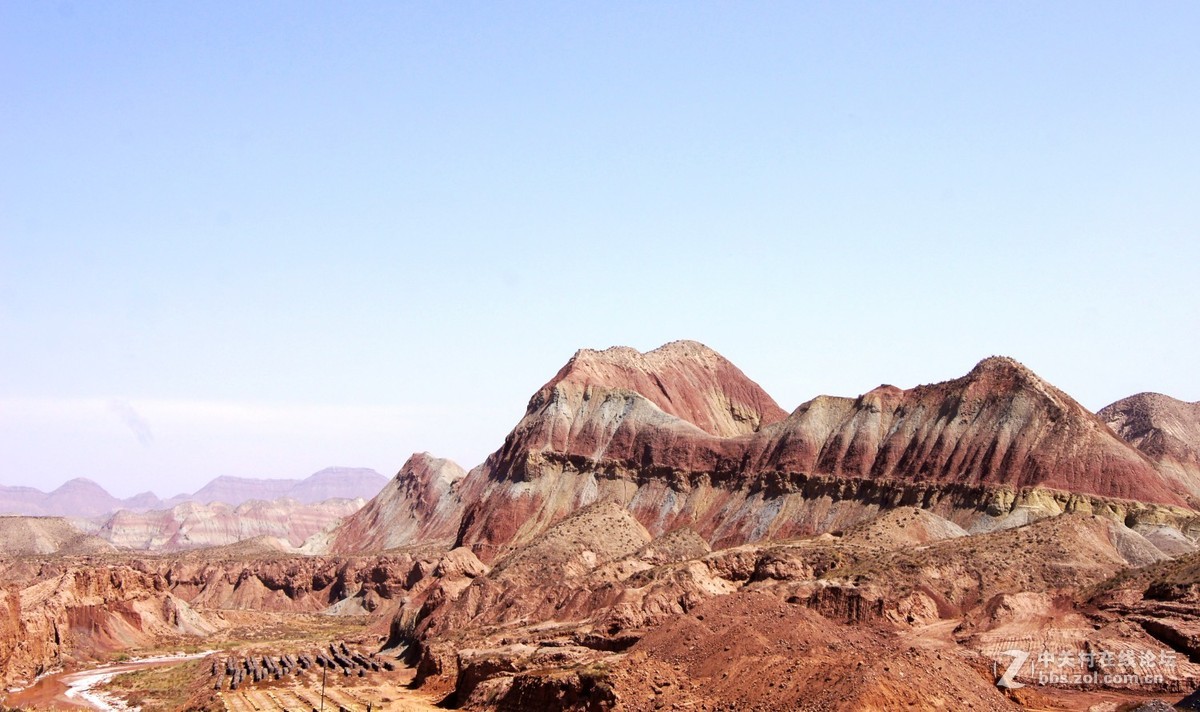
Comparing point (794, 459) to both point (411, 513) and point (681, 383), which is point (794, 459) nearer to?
point (681, 383)

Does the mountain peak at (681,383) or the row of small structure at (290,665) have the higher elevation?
the mountain peak at (681,383)

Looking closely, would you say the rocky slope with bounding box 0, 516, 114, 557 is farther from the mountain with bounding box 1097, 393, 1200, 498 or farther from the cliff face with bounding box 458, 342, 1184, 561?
the mountain with bounding box 1097, 393, 1200, 498

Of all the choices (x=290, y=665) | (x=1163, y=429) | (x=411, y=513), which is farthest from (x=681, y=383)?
(x=290, y=665)

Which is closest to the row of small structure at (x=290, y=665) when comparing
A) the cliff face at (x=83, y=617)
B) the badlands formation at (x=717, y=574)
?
the badlands formation at (x=717, y=574)

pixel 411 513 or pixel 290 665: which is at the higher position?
pixel 411 513

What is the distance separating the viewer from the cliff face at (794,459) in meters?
99.2

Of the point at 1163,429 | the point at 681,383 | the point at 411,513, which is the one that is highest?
the point at 681,383

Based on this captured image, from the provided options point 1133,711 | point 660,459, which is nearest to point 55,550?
point 660,459

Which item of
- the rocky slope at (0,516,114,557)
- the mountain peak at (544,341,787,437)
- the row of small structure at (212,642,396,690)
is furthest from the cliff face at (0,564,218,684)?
the rocky slope at (0,516,114,557)

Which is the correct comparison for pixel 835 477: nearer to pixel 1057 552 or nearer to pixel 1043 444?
pixel 1043 444

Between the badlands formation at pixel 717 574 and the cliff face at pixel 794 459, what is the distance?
32 cm

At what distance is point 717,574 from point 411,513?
367ft

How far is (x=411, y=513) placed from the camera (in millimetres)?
172125

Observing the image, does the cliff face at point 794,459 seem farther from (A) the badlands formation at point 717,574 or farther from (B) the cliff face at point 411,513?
(B) the cliff face at point 411,513
